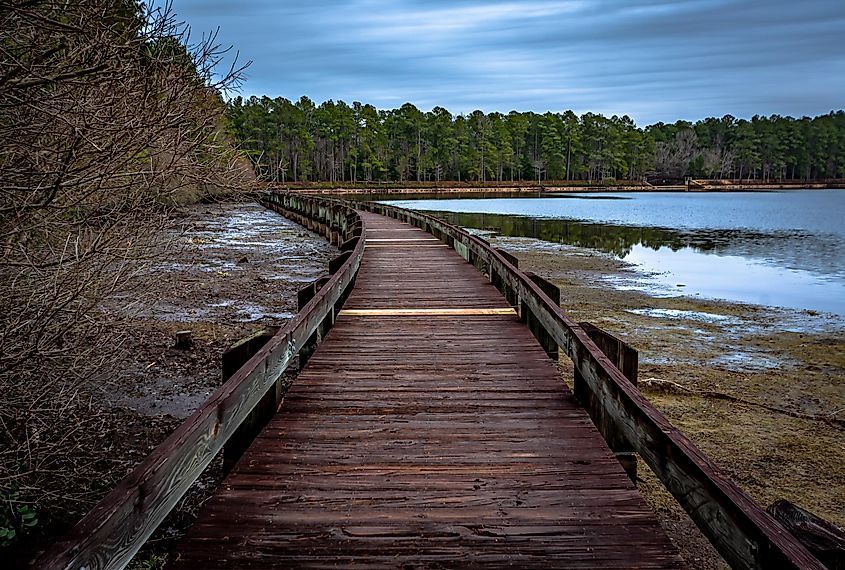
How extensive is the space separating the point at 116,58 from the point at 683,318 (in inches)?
492

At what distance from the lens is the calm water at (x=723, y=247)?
716 inches

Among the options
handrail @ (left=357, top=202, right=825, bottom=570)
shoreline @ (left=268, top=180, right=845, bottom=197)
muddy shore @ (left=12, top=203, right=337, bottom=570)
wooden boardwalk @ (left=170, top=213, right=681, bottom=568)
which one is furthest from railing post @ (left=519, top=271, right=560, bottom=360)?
shoreline @ (left=268, top=180, right=845, bottom=197)

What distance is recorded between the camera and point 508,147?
116 metres

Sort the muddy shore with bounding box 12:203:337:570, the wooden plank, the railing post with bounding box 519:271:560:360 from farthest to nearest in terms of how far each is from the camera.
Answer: the wooden plank
the railing post with bounding box 519:271:560:360
the muddy shore with bounding box 12:203:337:570

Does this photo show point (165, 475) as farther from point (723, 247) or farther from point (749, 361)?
point (723, 247)

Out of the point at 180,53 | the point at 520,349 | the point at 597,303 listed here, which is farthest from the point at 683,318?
the point at 180,53

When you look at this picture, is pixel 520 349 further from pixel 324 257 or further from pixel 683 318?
pixel 324 257

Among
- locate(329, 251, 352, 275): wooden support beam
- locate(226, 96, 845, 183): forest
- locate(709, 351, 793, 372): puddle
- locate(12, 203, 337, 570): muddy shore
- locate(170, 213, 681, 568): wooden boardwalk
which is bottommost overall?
locate(709, 351, 793, 372): puddle

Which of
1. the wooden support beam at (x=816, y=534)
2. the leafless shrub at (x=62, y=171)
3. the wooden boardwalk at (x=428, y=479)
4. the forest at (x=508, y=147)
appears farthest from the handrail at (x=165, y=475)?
the forest at (x=508, y=147)

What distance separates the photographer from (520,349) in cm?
697

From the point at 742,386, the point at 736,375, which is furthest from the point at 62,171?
the point at 736,375

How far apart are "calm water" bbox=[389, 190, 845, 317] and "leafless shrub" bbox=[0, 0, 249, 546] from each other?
15256 mm

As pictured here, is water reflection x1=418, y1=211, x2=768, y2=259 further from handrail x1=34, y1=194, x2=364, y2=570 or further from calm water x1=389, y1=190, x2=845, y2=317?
handrail x1=34, y1=194, x2=364, y2=570

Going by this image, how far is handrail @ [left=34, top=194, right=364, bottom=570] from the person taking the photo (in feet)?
6.86
